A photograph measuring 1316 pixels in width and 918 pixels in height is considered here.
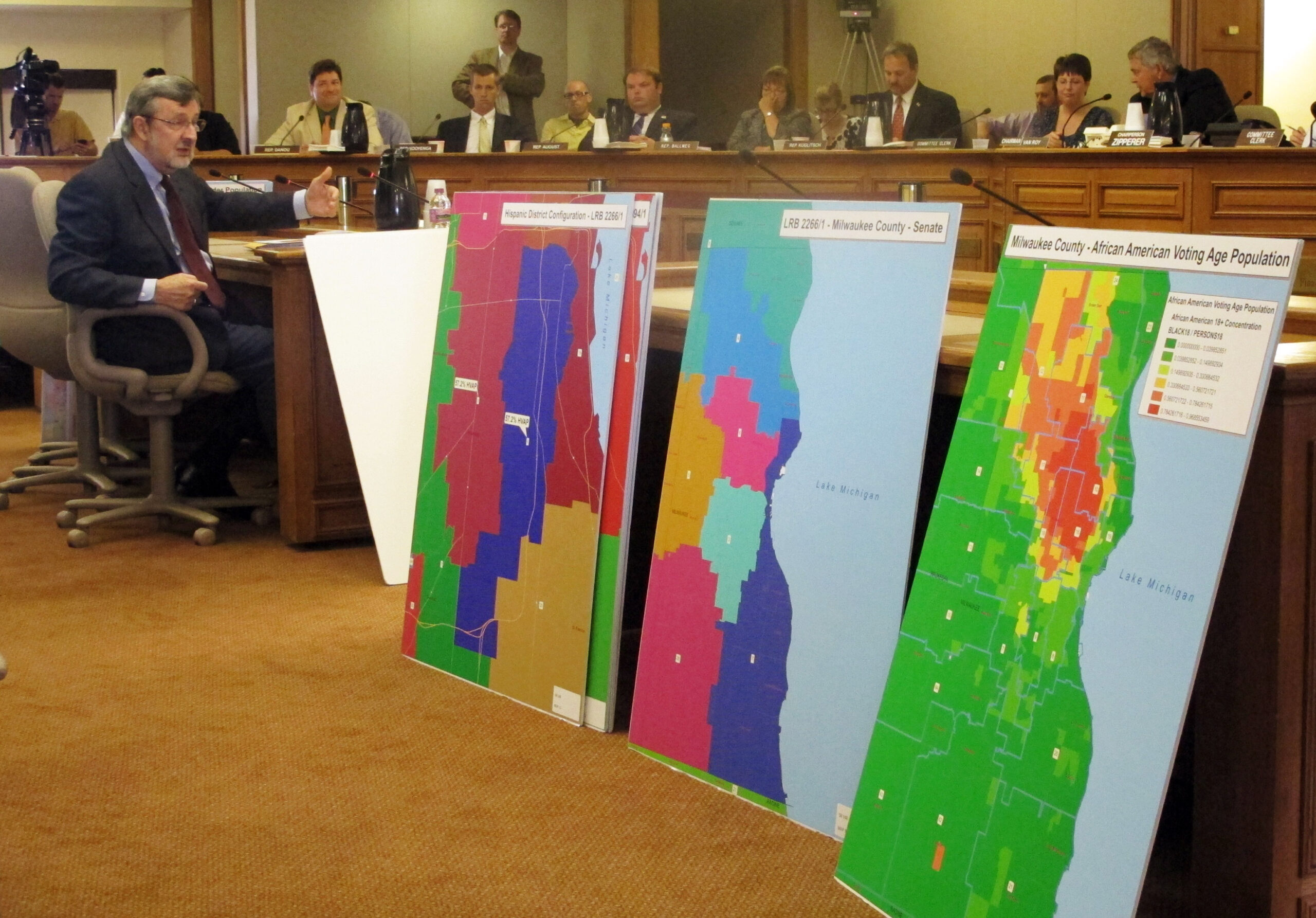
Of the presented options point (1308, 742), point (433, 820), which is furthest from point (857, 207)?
point (433, 820)

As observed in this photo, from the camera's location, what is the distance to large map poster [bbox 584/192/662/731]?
8.26 feet

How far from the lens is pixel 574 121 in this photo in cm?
907

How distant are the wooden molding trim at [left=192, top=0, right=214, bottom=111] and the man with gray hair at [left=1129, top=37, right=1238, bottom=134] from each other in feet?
24.6

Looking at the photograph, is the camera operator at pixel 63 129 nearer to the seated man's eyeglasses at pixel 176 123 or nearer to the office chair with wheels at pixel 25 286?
the office chair with wheels at pixel 25 286

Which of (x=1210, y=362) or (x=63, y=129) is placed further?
(x=63, y=129)

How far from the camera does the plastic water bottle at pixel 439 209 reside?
13.0 ft

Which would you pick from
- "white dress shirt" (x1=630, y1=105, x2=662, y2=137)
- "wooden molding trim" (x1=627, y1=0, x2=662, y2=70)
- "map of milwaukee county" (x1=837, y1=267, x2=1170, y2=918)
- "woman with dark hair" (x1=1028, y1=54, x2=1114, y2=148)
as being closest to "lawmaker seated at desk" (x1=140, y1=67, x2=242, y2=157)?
"white dress shirt" (x1=630, y1=105, x2=662, y2=137)

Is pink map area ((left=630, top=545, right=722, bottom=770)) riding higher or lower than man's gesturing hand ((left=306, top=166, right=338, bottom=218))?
lower

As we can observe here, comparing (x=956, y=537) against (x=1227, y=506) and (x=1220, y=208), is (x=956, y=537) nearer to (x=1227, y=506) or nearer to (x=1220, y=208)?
(x=1227, y=506)

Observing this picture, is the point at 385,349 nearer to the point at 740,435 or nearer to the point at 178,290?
the point at 178,290

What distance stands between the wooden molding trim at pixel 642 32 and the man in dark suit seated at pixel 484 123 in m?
3.11

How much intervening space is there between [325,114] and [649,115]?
197 cm

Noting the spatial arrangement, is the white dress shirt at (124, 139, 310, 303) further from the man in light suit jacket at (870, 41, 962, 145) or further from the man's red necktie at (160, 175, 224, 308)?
the man in light suit jacket at (870, 41, 962, 145)

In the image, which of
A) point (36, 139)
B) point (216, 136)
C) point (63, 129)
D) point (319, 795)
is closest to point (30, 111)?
point (36, 139)
